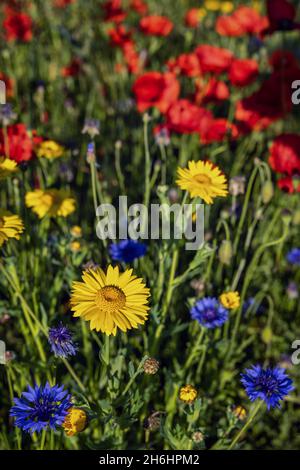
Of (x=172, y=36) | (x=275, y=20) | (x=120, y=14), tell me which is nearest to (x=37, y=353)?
(x=275, y=20)

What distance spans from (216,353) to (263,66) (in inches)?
64.2

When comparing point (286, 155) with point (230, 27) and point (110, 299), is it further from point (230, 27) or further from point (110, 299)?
point (230, 27)

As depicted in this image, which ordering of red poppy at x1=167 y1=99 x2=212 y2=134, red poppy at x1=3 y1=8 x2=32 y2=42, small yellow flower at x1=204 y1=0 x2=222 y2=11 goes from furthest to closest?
small yellow flower at x1=204 y1=0 x2=222 y2=11 < red poppy at x1=3 y1=8 x2=32 y2=42 < red poppy at x1=167 y1=99 x2=212 y2=134

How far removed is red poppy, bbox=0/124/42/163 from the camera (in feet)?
4.26

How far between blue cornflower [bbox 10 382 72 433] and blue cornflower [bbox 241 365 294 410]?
34 cm

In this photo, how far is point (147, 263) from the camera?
1.35 meters

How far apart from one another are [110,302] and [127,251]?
0.38 meters

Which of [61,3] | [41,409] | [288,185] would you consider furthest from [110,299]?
[61,3]

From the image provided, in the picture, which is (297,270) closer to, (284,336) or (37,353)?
(284,336)

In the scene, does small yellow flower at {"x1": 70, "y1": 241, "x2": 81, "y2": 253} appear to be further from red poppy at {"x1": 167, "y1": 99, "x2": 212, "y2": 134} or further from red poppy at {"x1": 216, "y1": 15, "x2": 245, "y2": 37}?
red poppy at {"x1": 216, "y1": 15, "x2": 245, "y2": 37}

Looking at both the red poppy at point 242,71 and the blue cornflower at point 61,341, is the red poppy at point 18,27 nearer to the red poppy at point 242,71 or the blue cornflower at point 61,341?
the red poppy at point 242,71

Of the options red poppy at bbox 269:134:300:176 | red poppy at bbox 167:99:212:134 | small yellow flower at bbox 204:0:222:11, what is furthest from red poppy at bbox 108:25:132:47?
red poppy at bbox 269:134:300:176

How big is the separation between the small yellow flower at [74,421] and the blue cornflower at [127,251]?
0.41 metres

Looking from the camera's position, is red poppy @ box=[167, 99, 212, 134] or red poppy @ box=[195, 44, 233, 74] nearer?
red poppy @ box=[167, 99, 212, 134]
